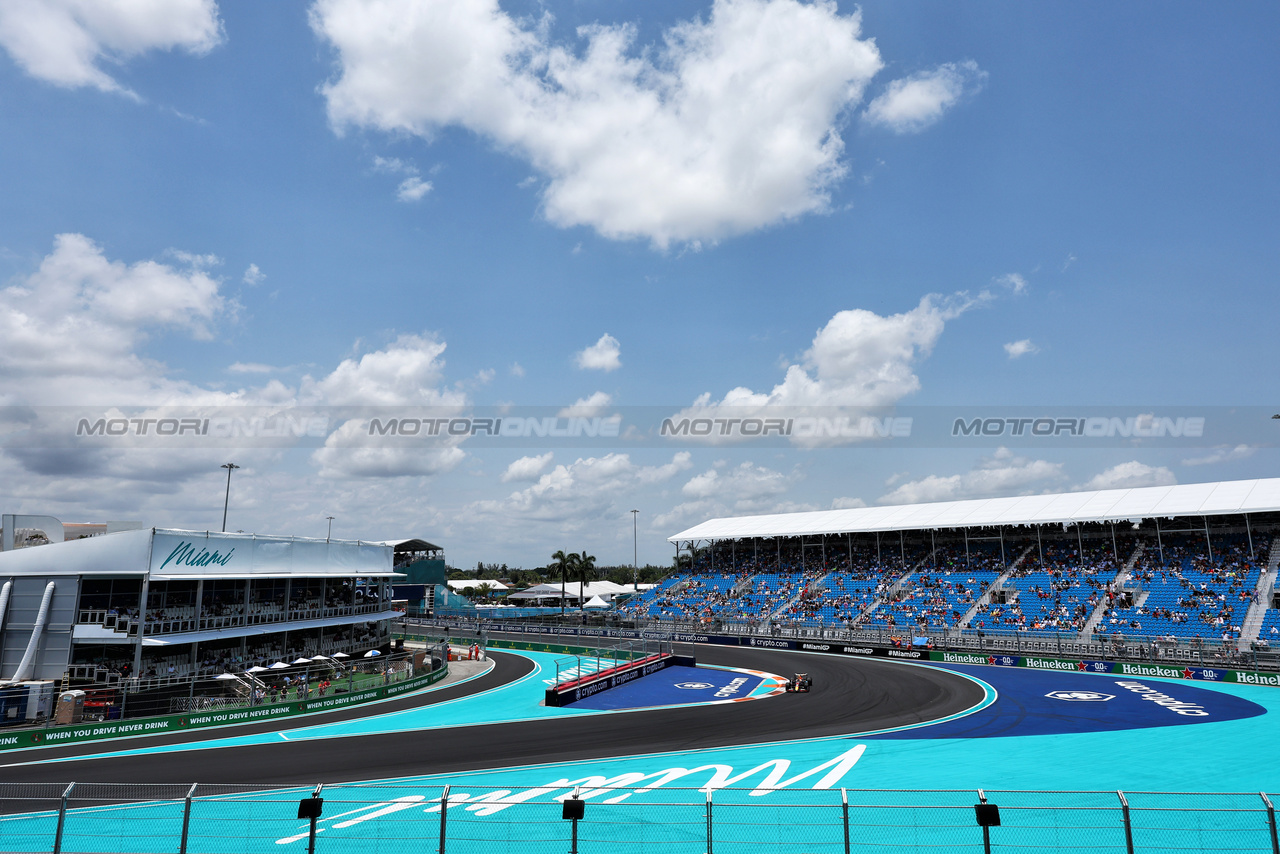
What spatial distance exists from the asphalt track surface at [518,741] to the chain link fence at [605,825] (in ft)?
8.54

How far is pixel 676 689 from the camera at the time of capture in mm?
37906

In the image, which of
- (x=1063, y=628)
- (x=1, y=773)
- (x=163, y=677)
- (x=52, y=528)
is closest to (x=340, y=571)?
(x=163, y=677)

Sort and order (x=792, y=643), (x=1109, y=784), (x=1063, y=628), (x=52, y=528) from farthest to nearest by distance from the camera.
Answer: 1. (x=792, y=643)
2. (x=1063, y=628)
3. (x=52, y=528)
4. (x=1109, y=784)

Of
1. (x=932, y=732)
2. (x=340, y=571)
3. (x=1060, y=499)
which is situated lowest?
(x=932, y=732)

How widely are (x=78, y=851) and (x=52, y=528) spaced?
39.3 meters

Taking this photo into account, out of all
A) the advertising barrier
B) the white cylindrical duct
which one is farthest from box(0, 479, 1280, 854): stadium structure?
the white cylindrical duct

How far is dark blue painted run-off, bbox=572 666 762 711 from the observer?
34.0m

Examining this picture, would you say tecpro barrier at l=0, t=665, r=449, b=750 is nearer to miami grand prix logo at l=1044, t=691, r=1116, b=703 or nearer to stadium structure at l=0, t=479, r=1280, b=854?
stadium structure at l=0, t=479, r=1280, b=854

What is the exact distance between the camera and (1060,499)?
205 ft

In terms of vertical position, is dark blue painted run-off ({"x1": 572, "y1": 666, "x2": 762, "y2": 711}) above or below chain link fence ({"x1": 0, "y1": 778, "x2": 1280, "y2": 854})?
below

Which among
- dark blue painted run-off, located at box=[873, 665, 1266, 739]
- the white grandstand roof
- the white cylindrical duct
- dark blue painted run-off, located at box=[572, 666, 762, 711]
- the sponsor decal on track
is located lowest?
dark blue painted run-off, located at box=[572, 666, 762, 711]

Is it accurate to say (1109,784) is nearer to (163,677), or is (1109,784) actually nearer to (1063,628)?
(1063,628)

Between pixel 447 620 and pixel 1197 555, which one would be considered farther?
pixel 447 620

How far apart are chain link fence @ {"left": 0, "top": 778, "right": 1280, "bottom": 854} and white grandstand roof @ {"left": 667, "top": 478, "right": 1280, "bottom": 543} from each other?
1677 inches
